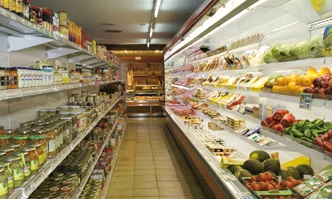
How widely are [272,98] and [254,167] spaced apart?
23.8 inches

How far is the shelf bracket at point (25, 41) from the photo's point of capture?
2.28 m

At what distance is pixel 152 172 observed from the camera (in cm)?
528

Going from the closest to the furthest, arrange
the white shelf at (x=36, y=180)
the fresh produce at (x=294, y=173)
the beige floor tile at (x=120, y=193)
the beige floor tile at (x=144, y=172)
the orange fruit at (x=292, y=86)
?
the white shelf at (x=36, y=180), the orange fruit at (x=292, y=86), the fresh produce at (x=294, y=173), the beige floor tile at (x=120, y=193), the beige floor tile at (x=144, y=172)

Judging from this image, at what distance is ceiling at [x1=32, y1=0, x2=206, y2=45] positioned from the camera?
6.84 m

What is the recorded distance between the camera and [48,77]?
2322 mm

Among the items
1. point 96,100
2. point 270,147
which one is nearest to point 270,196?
point 270,147

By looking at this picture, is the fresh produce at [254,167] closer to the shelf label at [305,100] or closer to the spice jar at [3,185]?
the shelf label at [305,100]

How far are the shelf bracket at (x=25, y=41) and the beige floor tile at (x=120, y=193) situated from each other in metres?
2.64

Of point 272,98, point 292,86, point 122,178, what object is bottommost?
point 122,178

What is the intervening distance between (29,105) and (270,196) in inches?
89.0

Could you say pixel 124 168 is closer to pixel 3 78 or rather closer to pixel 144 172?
pixel 144 172

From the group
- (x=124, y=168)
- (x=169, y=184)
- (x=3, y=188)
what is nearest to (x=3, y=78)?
(x=3, y=188)

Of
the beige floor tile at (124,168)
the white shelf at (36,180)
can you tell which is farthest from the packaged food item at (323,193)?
the beige floor tile at (124,168)

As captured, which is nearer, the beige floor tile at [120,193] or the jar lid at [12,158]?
the jar lid at [12,158]
